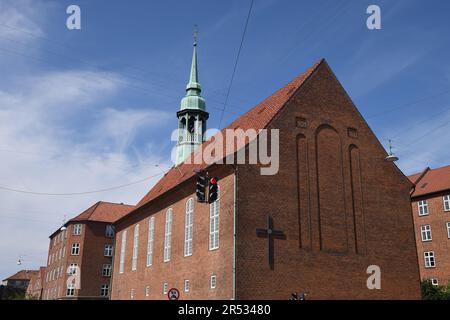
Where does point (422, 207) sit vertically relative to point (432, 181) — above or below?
below

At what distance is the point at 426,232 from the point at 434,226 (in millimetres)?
1141

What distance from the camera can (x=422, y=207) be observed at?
4741 centimetres

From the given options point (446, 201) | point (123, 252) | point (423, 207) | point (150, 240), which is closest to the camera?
point (150, 240)

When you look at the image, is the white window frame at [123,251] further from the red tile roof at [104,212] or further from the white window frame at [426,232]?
the white window frame at [426,232]

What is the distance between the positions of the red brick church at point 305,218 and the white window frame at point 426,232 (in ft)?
68.8

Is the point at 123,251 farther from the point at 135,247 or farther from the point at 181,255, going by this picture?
the point at 181,255

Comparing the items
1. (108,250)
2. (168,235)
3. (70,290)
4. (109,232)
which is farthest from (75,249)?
(168,235)

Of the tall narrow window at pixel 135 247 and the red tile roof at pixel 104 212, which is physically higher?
the red tile roof at pixel 104 212

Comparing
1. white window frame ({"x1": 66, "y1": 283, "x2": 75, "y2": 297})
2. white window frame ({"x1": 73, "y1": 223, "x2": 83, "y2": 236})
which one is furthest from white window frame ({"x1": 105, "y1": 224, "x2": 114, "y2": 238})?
white window frame ({"x1": 66, "y1": 283, "x2": 75, "y2": 297})

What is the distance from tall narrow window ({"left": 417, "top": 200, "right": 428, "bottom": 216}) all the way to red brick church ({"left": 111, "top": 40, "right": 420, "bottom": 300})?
70.6 feet

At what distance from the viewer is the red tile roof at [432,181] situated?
4616cm

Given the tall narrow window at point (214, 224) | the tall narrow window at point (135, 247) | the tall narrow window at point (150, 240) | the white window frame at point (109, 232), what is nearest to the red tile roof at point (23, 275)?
the white window frame at point (109, 232)

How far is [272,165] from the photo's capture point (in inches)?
941
